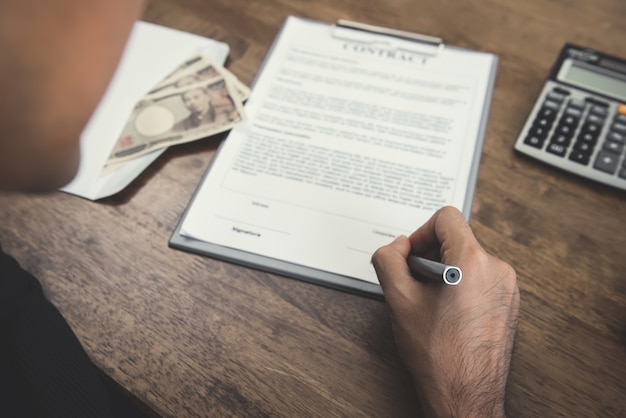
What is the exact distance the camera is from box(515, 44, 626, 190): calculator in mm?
591

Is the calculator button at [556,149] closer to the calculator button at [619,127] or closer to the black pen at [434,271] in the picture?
the calculator button at [619,127]

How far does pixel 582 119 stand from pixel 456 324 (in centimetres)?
33

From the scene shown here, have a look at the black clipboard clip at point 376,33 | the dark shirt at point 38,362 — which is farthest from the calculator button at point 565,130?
the dark shirt at point 38,362

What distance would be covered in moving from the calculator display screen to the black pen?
0.36m

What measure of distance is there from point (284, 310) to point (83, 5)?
12.8 inches

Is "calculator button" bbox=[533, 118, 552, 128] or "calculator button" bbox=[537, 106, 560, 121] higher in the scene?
"calculator button" bbox=[537, 106, 560, 121]

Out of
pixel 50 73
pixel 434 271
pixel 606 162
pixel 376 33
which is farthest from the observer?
pixel 376 33

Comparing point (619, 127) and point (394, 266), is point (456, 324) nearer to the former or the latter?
point (394, 266)

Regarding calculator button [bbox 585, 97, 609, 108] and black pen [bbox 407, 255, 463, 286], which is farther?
calculator button [bbox 585, 97, 609, 108]

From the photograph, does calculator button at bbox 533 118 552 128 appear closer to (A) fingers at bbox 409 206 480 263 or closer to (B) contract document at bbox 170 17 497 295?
(B) contract document at bbox 170 17 497 295

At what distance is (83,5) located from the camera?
0.96 feet

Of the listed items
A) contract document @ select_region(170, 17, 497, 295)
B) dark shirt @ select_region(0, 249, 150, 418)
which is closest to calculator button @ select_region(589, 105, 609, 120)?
contract document @ select_region(170, 17, 497, 295)

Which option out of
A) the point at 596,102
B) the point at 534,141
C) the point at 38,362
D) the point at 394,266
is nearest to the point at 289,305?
the point at 394,266

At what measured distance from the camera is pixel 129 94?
667 mm
